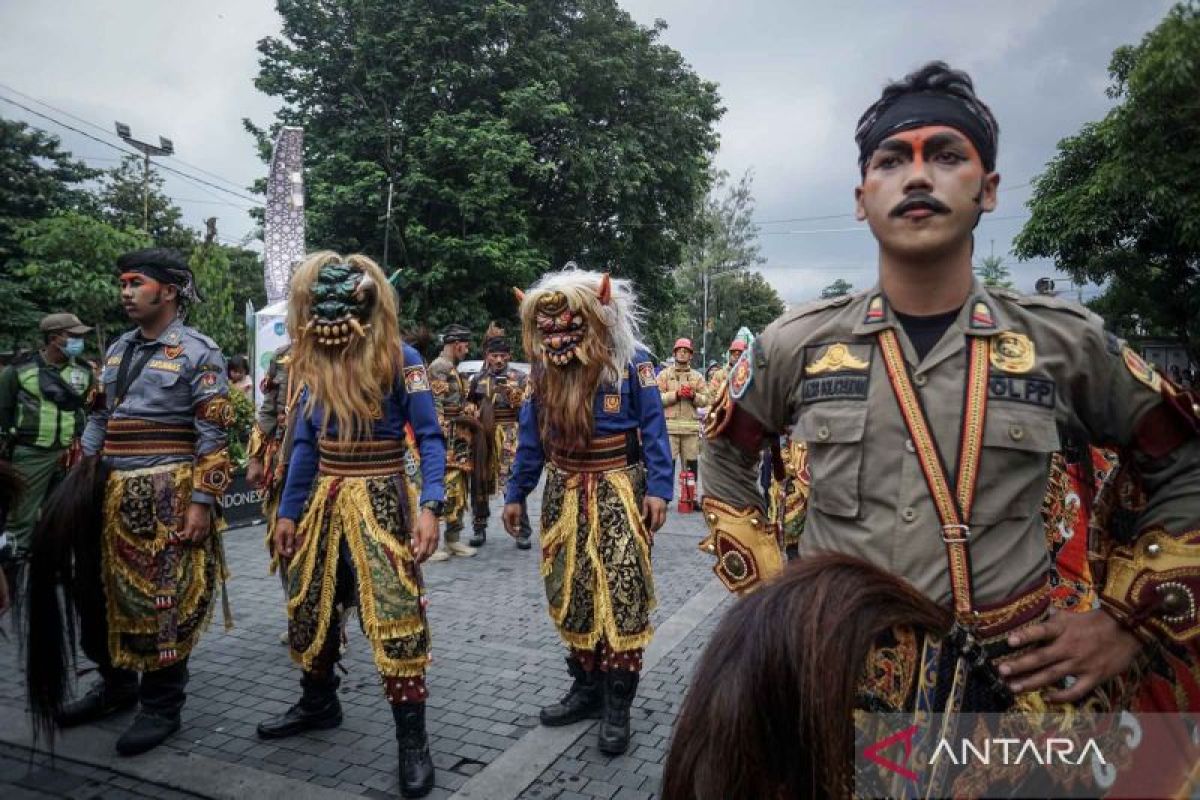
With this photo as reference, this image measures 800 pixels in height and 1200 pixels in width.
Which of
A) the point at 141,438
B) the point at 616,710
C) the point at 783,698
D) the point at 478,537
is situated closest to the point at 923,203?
the point at 783,698

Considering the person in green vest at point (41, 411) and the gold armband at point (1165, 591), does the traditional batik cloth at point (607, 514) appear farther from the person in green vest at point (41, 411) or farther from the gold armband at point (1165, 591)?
the person in green vest at point (41, 411)

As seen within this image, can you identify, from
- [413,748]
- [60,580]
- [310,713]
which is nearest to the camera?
[413,748]

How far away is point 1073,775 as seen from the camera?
162cm

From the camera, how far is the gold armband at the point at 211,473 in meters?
4.13

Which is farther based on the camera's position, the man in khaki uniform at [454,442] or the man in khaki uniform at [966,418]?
the man in khaki uniform at [454,442]

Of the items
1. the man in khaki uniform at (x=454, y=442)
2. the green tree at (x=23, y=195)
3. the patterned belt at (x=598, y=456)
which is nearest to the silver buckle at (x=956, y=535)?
the patterned belt at (x=598, y=456)

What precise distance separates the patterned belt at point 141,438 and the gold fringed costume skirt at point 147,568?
0.09 metres

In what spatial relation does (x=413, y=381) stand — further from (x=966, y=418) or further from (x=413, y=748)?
(x=966, y=418)

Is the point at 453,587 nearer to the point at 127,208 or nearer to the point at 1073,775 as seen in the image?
the point at 1073,775

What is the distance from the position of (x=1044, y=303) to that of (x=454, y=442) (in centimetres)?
732

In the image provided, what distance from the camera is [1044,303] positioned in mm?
1948

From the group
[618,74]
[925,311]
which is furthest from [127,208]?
[925,311]

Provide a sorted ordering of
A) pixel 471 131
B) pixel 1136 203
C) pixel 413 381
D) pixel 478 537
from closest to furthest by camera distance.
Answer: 1. pixel 413 381
2. pixel 478 537
3. pixel 1136 203
4. pixel 471 131

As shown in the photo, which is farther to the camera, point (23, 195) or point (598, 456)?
point (23, 195)
